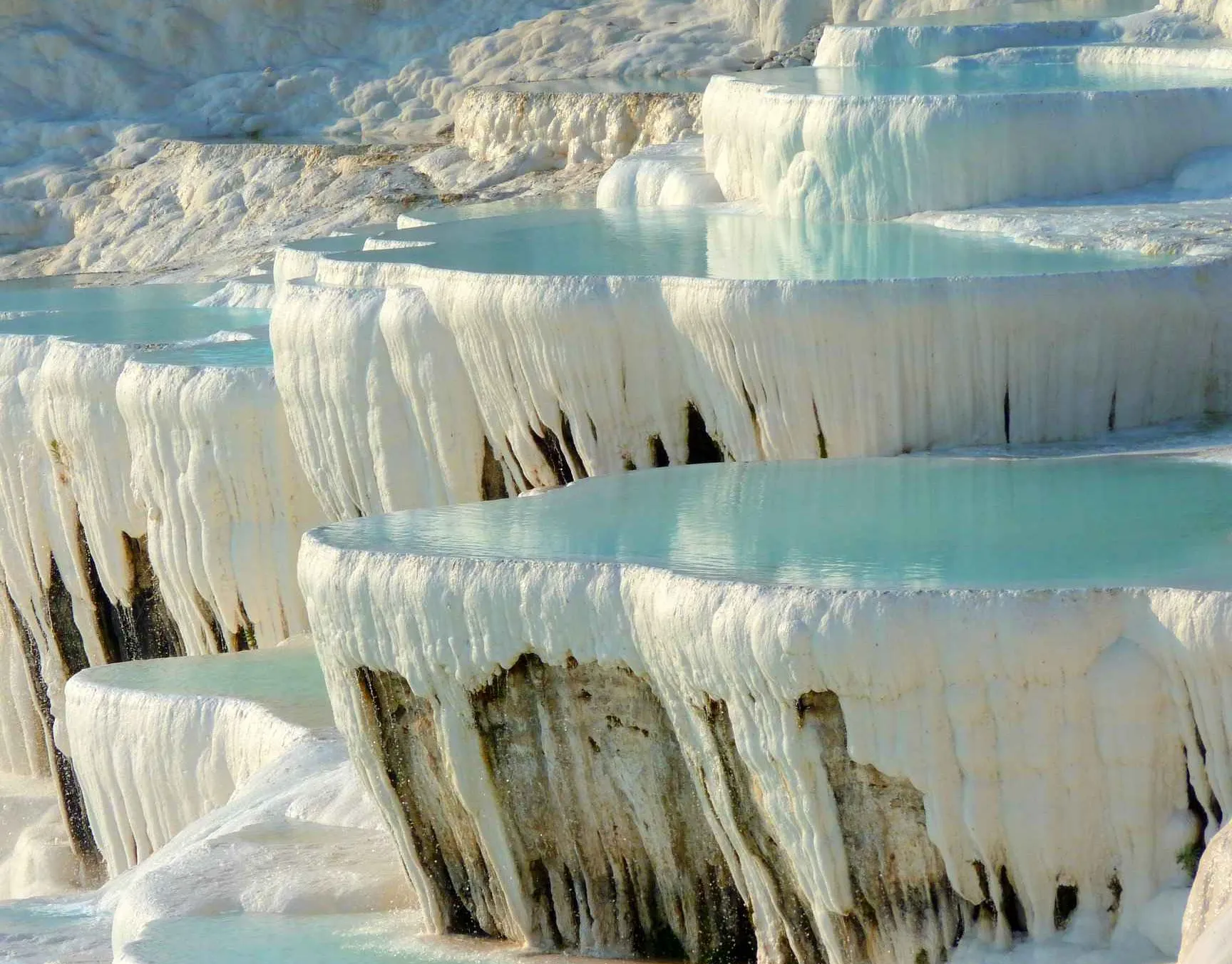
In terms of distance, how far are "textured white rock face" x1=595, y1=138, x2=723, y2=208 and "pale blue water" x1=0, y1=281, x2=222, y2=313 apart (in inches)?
102

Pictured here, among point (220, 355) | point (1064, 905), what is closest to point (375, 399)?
point (220, 355)

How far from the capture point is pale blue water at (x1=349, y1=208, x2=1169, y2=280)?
288 inches

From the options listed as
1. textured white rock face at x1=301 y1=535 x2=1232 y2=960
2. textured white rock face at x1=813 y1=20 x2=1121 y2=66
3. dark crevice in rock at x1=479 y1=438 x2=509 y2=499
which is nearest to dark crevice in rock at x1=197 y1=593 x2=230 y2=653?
dark crevice in rock at x1=479 y1=438 x2=509 y2=499

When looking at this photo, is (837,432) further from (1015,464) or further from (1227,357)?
(1227,357)

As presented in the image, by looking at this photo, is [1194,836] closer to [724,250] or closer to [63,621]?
[724,250]

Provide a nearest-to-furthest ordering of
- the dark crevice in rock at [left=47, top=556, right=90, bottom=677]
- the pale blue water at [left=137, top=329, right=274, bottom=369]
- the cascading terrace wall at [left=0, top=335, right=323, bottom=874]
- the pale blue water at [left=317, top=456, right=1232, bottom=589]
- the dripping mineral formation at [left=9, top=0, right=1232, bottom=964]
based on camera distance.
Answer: the dripping mineral formation at [left=9, top=0, right=1232, bottom=964], the pale blue water at [left=317, top=456, right=1232, bottom=589], the cascading terrace wall at [left=0, top=335, right=323, bottom=874], the pale blue water at [left=137, top=329, right=274, bottom=369], the dark crevice in rock at [left=47, top=556, right=90, bottom=677]

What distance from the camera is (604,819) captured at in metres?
5.55

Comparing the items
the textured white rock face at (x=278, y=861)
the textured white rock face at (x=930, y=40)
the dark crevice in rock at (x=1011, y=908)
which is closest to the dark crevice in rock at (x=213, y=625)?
the textured white rock face at (x=278, y=861)

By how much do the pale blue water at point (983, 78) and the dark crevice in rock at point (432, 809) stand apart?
475cm

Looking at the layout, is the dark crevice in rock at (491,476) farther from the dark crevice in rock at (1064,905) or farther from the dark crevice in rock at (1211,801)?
the dark crevice in rock at (1211,801)

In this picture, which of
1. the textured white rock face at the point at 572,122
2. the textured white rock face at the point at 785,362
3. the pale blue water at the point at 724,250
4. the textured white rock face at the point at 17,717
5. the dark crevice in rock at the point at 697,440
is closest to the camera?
the textured white rock face at the point at 785,362

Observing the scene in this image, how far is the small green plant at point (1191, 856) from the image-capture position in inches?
185

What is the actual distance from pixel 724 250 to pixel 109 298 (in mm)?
5232

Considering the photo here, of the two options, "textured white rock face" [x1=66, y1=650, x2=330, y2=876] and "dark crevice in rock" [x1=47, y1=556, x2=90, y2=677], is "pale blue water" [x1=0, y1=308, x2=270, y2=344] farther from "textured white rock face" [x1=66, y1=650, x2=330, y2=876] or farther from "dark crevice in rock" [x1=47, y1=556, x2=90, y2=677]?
"textured white rock face" [x1=66, y1=650, x2=330, y2=876]
